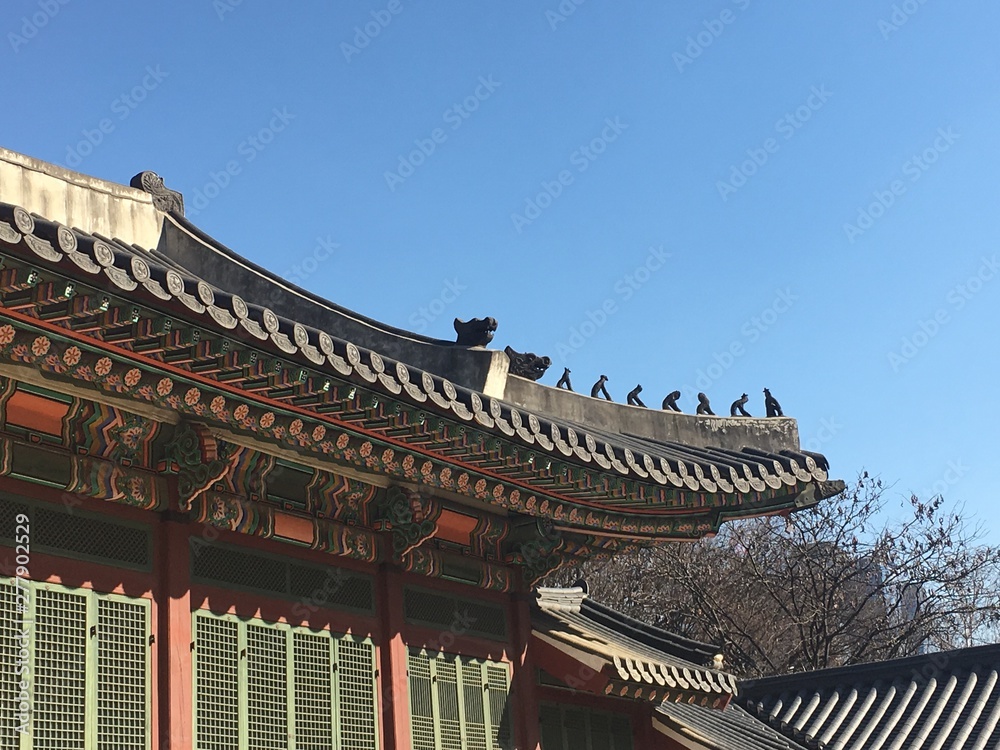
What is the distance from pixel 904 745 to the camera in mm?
13242

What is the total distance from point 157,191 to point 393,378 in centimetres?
384

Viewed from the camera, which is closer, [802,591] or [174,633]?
[174,633]

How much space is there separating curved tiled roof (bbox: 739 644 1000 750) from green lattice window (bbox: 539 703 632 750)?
Answer: 3.89 m

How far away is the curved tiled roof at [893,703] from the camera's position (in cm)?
1323

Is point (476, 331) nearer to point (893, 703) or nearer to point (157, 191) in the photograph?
point (157, 191)

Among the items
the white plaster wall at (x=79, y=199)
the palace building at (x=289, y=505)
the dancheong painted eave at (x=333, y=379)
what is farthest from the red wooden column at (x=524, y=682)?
the white plaster wall at (x=79, y=199)

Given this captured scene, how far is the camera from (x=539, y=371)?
980 cm

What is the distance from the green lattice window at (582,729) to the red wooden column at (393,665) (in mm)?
1799

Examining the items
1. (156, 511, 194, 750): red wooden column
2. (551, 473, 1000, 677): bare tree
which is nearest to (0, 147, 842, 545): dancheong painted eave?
(156, 511, 194, 750): red wooden column

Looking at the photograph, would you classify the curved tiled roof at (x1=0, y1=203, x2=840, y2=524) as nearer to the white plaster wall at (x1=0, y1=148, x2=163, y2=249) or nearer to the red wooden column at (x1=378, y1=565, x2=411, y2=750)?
the white plaster wall at (x1=0, y1=148, x2=163, y2=249)

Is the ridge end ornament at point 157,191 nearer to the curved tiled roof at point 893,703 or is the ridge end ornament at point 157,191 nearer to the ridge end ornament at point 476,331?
the ridge end ornament at point 476,331

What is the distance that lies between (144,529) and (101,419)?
675 millimetres

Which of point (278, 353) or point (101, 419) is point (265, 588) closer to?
point (101, 419)

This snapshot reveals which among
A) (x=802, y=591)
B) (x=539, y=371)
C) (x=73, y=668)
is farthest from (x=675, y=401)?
(x=802, y=591)
